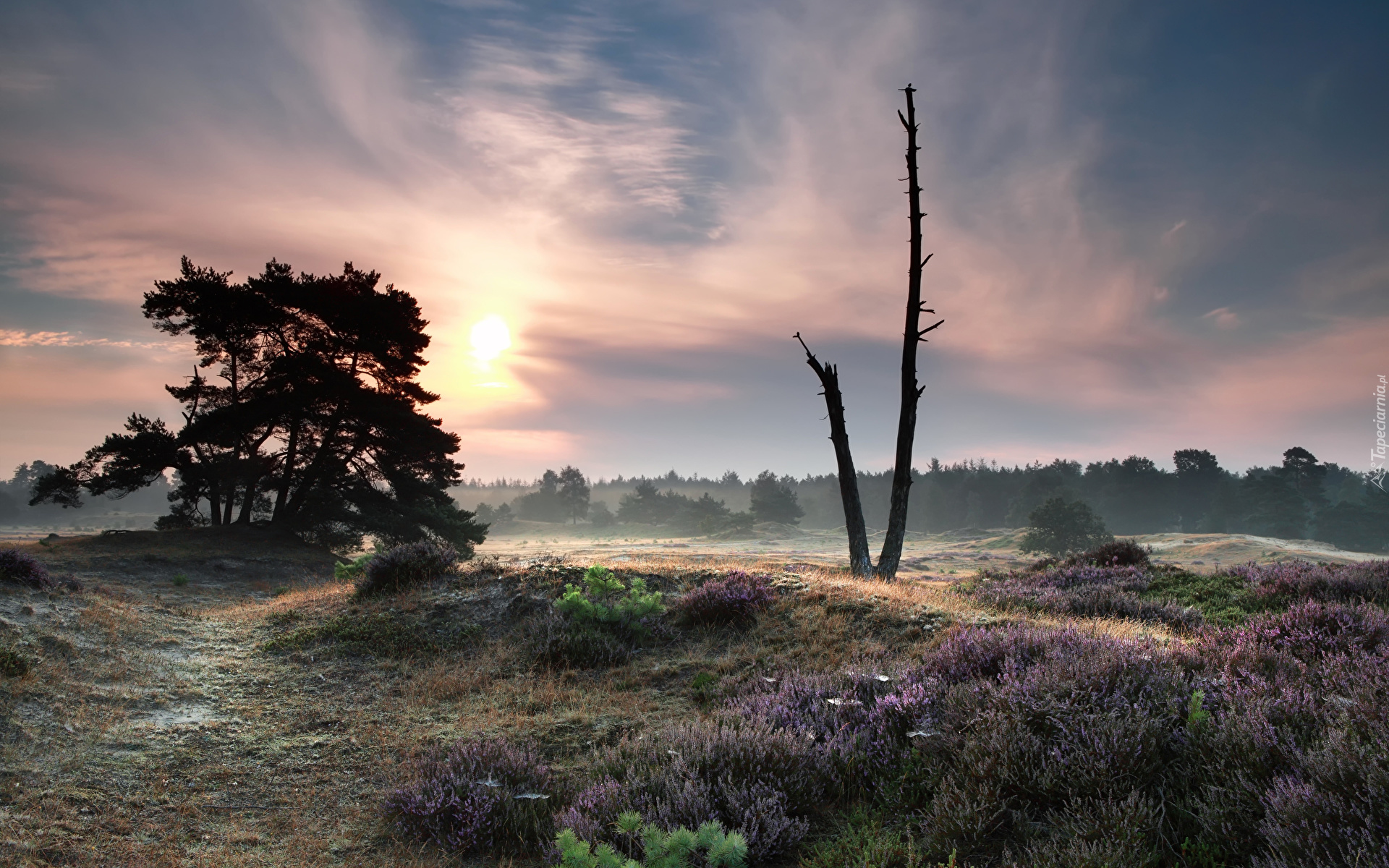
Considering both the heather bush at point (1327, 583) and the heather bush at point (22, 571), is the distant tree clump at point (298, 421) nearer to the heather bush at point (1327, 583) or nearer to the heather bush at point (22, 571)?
the heather bush at point (22, 571)

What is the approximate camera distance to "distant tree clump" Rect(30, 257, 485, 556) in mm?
29156

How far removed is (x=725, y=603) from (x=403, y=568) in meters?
6.89

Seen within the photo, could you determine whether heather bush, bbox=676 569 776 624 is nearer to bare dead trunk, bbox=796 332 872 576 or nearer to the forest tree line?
bare dead trunk, bbox=796 332 872 576

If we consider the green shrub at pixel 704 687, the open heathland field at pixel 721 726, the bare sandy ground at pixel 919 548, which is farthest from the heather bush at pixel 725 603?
the bare sandy ground at pixel 919 548

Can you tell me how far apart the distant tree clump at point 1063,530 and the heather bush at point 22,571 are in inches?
2590

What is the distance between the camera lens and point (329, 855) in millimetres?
4625

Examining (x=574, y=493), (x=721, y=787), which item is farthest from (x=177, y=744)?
(x=574, y=493)

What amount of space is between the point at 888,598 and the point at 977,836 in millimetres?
6849

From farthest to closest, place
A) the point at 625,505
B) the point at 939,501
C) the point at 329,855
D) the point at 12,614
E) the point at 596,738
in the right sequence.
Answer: the point at 625,505, the point at 939,501, the point at 12,614, the point at 596,738, the point at 329,855

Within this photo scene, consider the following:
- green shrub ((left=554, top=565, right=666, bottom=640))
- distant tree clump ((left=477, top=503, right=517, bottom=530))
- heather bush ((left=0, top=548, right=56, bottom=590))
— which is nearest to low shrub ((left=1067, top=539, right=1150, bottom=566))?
green shrub ((left=554, top=565, right=666, bottom=640))

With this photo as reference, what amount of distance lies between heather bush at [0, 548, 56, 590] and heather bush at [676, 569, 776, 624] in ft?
35.7

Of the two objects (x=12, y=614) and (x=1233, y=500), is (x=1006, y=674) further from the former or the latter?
(x=1233, y=500)

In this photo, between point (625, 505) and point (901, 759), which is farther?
point (625, 505)

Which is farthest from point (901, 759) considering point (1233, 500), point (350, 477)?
point (1233, 500)
